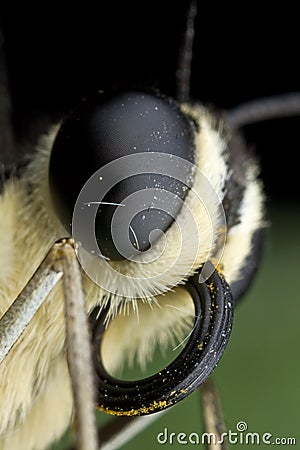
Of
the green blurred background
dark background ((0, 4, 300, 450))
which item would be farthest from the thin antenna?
A: the green blurred background

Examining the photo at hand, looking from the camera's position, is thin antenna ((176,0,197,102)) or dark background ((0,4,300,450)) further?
dark background ((0,4,300,450))

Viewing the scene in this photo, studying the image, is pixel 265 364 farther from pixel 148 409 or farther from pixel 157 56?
pixel 148 409

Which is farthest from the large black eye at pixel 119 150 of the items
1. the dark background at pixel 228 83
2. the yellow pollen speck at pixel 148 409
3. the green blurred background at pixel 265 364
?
the green blurred background at pixel 265 364

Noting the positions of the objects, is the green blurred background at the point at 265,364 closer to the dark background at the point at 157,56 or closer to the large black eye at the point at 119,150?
the dark background at the point at 157,56

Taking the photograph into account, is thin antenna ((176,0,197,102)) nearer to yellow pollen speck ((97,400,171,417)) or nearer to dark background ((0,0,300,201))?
dark background ((0,0,300,201))

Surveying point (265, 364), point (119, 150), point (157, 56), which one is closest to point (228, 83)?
point (157, 56)

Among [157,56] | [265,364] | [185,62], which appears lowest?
[265,364]

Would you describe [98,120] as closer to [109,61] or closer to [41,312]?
[41,312]
